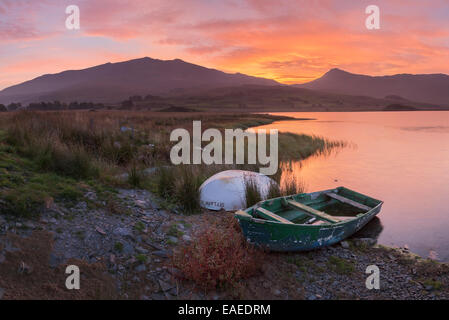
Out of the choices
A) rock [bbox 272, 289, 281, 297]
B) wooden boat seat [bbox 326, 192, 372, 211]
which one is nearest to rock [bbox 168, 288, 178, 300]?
rock [bbox 272, 289, 281, 297]

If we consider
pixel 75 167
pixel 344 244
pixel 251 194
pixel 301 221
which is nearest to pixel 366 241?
pixel 344 244

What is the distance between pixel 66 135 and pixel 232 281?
1053 cm

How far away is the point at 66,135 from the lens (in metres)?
13.1

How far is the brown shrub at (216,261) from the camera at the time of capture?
5.31 metres

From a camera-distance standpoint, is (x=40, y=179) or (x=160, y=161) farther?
(x=160, y=161)

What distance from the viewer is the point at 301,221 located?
8.48 meters

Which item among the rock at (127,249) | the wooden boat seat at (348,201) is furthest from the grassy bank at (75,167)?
the wooden boat seat at (348,201)

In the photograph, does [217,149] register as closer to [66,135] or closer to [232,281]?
[66,135]

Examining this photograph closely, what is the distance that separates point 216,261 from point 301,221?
12.0 ft

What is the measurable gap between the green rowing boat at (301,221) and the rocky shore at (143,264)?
1.13 feet

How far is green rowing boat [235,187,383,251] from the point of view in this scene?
6453 millimetres

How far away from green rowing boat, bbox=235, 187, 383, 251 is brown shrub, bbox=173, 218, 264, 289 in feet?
1.34

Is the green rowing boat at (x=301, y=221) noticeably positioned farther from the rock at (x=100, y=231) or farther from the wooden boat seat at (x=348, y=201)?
the rock at (x=100, y=231)
